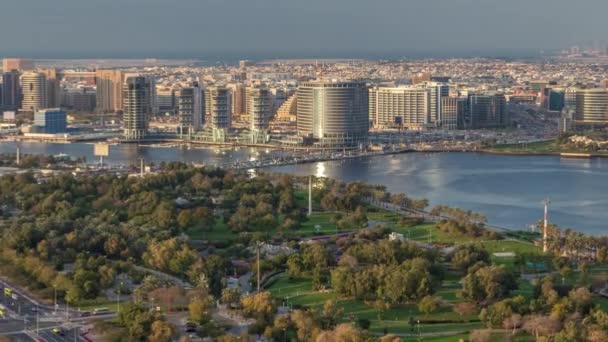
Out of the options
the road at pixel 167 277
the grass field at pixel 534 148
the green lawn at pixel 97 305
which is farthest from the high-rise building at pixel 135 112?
the green lawn at pixel 97 305

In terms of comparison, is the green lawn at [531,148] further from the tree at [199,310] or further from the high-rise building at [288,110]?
the tree at [199,310]

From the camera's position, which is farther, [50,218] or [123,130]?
[123,130]

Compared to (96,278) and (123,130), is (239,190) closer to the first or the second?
(96,278)

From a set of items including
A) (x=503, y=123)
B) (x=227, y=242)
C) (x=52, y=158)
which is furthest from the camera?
(x=503, y=123)

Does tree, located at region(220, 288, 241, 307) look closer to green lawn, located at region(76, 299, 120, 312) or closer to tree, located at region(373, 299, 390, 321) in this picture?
green lawn, located at region(76, 299, 120, 312)

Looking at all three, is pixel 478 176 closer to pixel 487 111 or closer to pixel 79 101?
pixel 487 111

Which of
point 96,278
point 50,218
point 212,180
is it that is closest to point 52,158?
point 212,180
